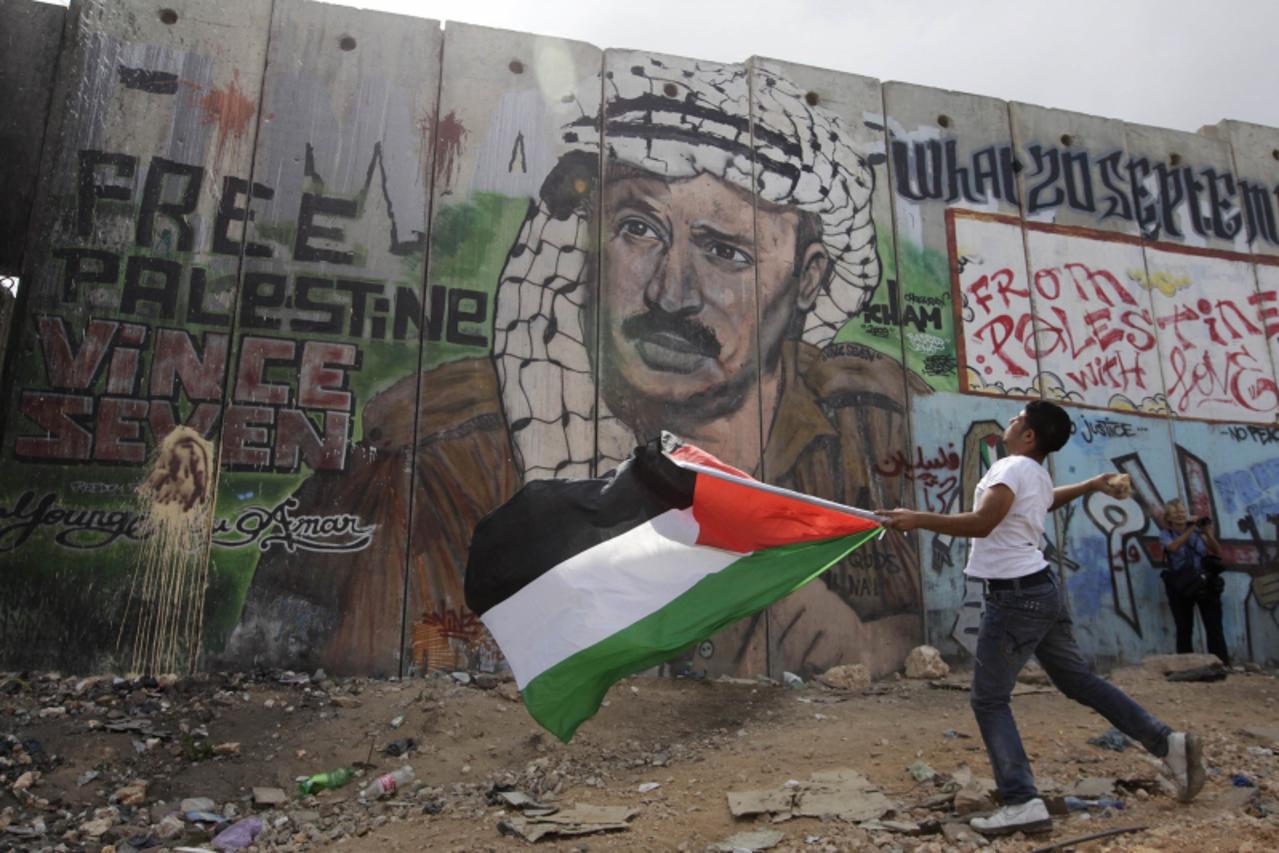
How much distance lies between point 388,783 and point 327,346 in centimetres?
310

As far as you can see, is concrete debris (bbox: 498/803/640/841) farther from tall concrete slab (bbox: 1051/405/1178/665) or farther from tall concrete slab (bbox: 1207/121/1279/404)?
tall concrete slab (bbox: 1207/121/1279/404)

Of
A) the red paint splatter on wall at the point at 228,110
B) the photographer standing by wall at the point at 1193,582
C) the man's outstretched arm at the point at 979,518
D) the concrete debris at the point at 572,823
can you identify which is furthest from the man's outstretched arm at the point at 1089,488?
the red paint splatter on wall at the point at 228,110

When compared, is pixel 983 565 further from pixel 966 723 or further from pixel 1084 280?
pixel 1084 280

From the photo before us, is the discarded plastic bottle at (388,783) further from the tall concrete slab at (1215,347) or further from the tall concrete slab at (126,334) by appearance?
the tall concrete slab at (1215,347)

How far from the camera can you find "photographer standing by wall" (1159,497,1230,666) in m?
7.37

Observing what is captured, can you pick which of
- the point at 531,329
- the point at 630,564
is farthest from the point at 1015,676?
the point at 531,329

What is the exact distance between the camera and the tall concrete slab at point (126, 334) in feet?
19.4

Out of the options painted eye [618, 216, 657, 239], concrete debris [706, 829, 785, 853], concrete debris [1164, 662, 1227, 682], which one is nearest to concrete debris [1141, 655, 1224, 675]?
concrete debris [1164, 662, 1227, 682]

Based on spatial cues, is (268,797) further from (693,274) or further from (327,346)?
(693,274)

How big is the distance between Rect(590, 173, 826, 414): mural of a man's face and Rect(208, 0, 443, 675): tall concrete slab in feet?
4.72

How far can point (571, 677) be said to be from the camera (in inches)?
146

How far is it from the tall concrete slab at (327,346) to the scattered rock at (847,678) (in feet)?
9.68

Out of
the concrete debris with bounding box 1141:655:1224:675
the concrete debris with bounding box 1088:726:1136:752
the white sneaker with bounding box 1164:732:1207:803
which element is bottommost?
the concrete debris with bounding box 1088:726:1136:752

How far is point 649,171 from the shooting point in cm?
746
